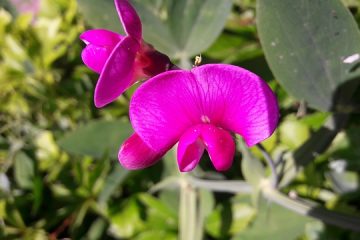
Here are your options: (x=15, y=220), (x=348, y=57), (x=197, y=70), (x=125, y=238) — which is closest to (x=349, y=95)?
(x=348, y=57)

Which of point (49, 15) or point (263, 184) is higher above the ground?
point (49, 15)

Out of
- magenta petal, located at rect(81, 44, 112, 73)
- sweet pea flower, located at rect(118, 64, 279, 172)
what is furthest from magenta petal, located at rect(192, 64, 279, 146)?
magenta petal, located at rect(81, 44, 112, 73)

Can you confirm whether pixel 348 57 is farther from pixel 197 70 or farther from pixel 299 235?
pixel 299 235

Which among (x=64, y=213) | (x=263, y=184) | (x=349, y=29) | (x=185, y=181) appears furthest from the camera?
(x=64, y=213)

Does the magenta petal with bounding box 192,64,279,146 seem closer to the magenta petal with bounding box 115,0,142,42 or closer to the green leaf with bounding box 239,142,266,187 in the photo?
the magenta petal with bounding box 115,0,142,42

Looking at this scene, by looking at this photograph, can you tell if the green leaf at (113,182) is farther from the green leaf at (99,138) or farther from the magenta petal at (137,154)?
the magenta petal at (137,154)

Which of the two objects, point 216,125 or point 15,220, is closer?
point 216,125
